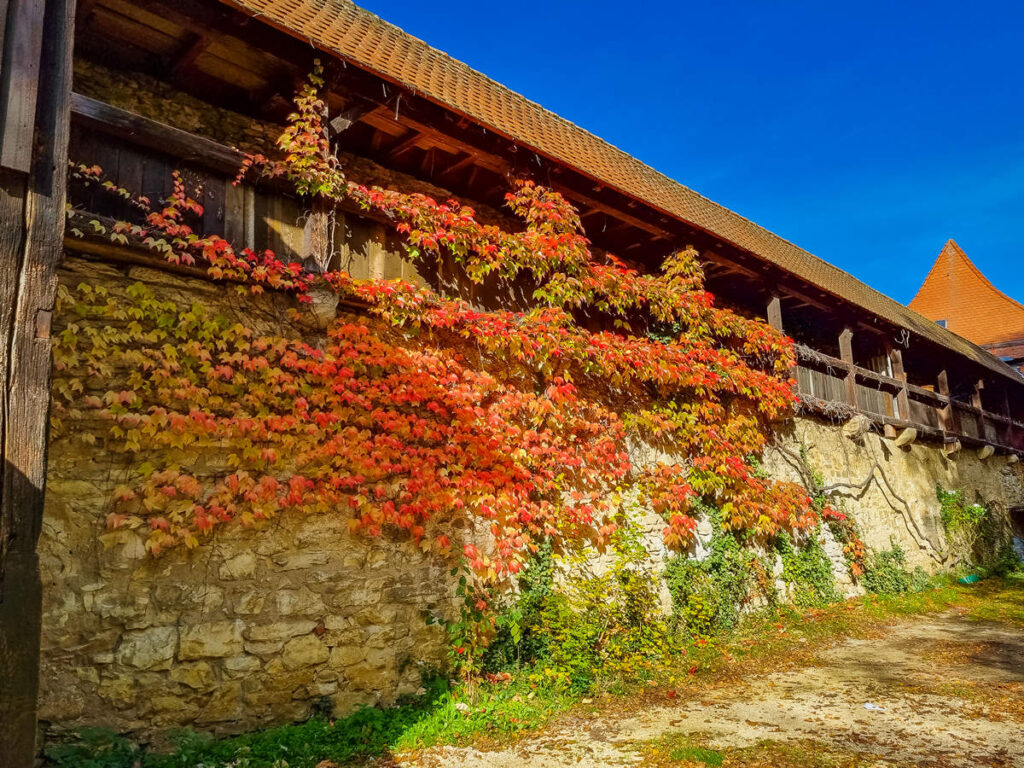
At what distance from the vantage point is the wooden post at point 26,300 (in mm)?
1938

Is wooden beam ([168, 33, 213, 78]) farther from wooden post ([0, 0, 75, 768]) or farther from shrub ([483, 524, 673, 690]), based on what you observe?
shrub ([483, 524, 673, 690])

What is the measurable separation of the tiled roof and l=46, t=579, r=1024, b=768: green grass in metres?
5.12

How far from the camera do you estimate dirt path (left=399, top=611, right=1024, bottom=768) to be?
4086 millimetres

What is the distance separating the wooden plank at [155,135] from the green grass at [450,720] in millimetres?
3942

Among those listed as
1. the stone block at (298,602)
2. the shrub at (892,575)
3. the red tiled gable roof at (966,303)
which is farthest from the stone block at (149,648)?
the red tiled gable roof at (966,303)

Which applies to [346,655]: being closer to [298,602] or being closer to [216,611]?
[298,602]

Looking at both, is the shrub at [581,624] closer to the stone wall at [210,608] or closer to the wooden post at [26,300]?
the stone wall at [210,608]

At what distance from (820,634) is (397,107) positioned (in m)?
7.76

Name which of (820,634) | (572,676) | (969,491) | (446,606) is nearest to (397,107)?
(446,606)

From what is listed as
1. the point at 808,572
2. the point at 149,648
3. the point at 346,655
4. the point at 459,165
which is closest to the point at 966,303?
the point at 808,572

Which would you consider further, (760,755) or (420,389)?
(420,389)

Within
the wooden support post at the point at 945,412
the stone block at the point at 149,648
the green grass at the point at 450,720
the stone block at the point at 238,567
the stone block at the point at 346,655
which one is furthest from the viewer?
the wooden support post at the point at 945,412

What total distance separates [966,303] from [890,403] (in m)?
13.9

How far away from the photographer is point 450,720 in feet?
15.5
